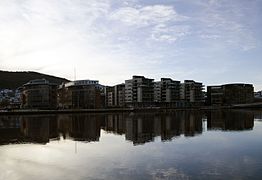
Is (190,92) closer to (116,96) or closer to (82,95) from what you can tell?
(116,96)

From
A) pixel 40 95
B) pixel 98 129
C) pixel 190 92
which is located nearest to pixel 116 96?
pixel 190 92

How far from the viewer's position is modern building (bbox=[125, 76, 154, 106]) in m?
163

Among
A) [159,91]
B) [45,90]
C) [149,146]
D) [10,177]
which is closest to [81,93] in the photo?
[45,90]

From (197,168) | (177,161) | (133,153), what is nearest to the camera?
(197,168)

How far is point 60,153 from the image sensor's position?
2769cm

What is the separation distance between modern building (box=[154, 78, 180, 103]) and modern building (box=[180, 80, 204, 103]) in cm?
611

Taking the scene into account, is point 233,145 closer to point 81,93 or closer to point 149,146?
point 149,146

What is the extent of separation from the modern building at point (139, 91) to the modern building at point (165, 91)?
1205 centimetres

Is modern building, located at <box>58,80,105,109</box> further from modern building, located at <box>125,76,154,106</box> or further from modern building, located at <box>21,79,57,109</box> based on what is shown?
modern building, located at <box>125,76,154,106</box>

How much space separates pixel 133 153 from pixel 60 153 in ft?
19.9

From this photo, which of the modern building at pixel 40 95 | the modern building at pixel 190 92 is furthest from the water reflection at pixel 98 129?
the modern building at pixel 190 92

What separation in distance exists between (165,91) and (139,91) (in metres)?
21.7

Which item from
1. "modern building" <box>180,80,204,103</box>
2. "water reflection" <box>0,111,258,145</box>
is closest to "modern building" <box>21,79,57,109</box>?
"modern building" <box>180,80,204,103</box>

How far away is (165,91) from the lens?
180 metres
